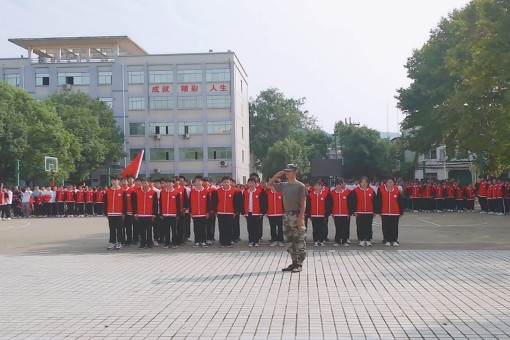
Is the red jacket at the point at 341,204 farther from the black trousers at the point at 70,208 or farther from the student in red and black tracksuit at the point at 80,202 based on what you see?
the black trousers at the point at 70,208

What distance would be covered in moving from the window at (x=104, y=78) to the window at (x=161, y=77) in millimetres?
3887

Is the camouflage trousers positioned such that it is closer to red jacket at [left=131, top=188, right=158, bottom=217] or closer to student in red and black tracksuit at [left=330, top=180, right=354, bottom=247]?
student in red and black tracksuit at [left=330, top=180, right=354, bottom=247]

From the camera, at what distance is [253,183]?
15672 millimetres

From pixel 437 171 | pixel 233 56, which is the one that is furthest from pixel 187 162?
pixel 437 171

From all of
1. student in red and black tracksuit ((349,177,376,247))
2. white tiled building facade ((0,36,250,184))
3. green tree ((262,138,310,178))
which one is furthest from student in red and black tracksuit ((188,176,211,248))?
green tree ((262,138,310,178))

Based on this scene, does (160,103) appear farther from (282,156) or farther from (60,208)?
(60,208)

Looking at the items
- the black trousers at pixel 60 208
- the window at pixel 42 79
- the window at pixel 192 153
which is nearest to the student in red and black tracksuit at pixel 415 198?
the black trousers at pixel 60 208

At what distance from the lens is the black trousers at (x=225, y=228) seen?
15180 mm

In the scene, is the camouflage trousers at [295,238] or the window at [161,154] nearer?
the camouflage trousers at [295,238]

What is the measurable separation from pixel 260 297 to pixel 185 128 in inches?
1998

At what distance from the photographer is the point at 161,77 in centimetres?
5738

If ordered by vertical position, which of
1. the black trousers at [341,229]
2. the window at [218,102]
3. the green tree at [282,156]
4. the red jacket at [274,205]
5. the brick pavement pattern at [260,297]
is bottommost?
the brick pavement pattern at [260,297]

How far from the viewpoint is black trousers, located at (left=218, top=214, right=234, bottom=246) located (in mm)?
15180

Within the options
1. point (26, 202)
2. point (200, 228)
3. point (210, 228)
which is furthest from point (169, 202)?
point (26, 202)
